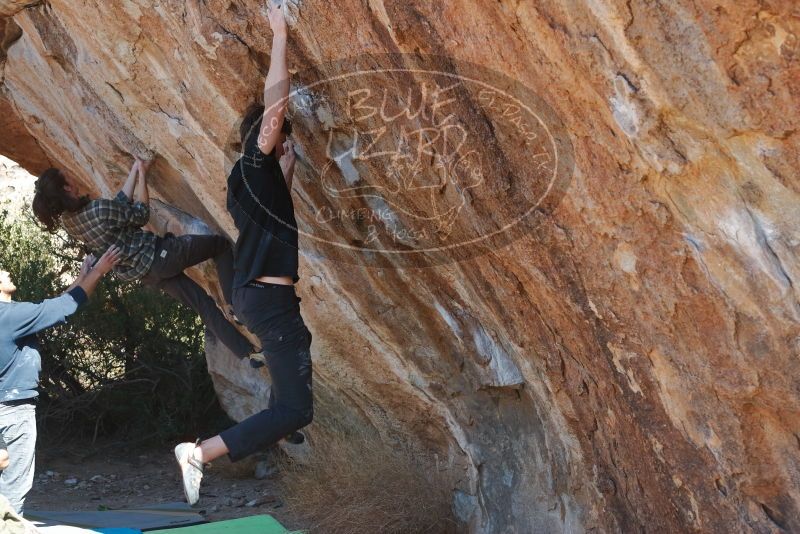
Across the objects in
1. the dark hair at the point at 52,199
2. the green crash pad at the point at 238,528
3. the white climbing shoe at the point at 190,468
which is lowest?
the green crash pad at the point at 238,528

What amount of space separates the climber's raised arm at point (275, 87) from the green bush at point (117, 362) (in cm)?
563

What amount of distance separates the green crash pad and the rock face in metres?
1.00

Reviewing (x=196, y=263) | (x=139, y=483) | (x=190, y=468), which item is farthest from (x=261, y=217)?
(x=139, y=483)

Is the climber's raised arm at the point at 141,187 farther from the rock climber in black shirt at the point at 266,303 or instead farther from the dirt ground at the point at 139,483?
the dirt ground at the point at 139,483

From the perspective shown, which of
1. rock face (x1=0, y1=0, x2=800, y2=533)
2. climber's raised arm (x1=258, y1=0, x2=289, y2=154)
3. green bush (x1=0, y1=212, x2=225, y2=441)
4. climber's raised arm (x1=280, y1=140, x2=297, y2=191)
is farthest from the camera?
green bush (x1=0, y1=212, x2=225, y2=441)

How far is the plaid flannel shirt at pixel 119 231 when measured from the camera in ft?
17.0

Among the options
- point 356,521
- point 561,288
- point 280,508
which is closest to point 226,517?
point 280,508

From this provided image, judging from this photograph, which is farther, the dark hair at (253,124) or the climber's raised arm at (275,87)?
the dark hair at (253,124)

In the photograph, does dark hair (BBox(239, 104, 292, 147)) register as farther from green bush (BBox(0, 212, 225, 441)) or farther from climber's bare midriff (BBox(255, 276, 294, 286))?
green bush (BBox(0, 212, 225, 441))

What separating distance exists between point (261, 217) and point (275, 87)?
0.59 meters

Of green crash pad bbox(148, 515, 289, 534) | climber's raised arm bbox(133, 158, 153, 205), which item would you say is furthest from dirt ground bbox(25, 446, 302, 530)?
climber's raised arm bbox(133, 158, 153, 205)

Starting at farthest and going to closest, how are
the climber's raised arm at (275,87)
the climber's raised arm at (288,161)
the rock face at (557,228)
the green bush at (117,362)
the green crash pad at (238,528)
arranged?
the green bush at (117,362), the green crash pad at (238,528), the climber's raised arm at (288,161), the climber's raised arm at (275,87), the rock face at (557,228)

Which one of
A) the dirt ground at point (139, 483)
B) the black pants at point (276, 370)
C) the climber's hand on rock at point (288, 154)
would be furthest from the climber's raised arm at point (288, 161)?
the dirt ground at point (139, 483)

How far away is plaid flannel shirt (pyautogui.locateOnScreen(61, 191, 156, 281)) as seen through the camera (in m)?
5.18
